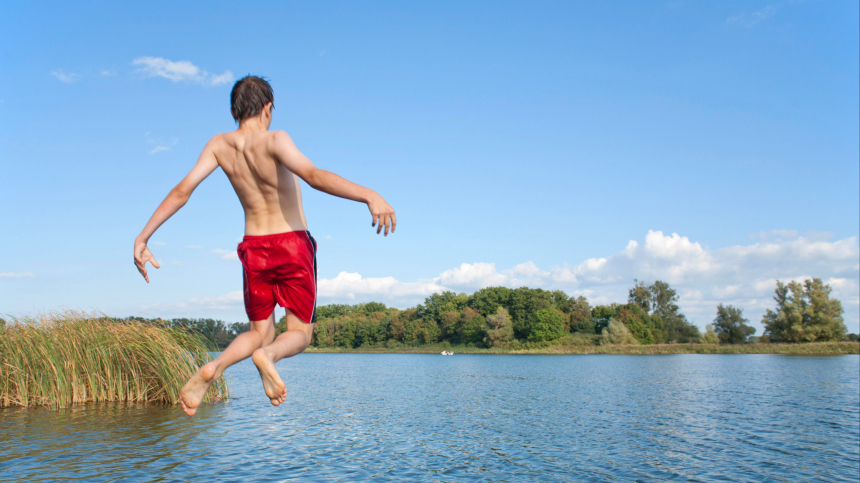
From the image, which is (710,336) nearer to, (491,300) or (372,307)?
(491,300)

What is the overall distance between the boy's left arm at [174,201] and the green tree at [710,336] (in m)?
104

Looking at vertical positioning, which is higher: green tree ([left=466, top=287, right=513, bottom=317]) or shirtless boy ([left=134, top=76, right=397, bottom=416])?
green tree ([left=466, top=287, right=513, bottom=317])

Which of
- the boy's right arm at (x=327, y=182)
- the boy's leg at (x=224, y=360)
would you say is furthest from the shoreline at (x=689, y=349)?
the boy's right arm at (x=327, y=182)

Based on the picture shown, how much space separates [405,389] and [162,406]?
61.0 ft

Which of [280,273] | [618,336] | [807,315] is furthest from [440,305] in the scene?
[280,273]

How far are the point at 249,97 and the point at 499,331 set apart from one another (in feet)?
316

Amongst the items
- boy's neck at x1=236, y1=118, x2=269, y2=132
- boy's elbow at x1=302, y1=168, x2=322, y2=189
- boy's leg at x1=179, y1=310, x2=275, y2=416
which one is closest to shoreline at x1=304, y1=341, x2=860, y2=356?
boy's leg at x1=179, y1=310, x2=275, y2=416

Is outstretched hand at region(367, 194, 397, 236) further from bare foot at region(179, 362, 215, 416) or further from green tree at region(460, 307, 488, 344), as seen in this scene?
green tree at region(460, 307, 488, 344)

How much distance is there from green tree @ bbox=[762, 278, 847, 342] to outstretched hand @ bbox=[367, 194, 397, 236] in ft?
320

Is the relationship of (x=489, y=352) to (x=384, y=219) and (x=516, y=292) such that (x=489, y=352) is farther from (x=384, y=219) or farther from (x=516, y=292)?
(x=384, y=219)

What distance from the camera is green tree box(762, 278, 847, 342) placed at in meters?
81.6

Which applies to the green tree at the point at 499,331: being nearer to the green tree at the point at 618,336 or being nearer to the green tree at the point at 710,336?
the green tree at the point at 618,336

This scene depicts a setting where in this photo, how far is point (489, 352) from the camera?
97250 millimetres

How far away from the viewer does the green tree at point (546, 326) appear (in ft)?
317
